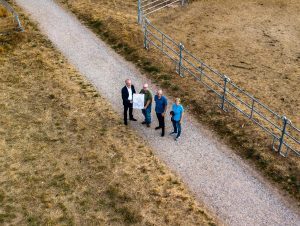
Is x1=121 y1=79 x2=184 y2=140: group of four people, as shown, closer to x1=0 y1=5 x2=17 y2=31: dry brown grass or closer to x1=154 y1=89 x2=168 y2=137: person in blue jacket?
x1=154 y1=89 x2=168 y2=137: person in blue jacket

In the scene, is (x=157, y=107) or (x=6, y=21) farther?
(x=6, y=21)

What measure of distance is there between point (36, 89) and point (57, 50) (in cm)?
336

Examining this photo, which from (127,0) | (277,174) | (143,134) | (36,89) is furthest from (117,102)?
(127,0)

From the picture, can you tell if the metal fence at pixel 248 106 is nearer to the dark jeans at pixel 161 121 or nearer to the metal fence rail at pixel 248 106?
the metal fence rail at pixel 248 106

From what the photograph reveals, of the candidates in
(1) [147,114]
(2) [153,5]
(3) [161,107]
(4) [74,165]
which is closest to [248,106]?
(3) [161,107]

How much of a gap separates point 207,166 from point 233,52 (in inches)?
330

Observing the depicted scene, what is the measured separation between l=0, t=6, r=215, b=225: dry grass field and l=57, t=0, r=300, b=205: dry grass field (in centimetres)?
273

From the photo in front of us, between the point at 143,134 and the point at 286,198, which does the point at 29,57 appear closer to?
the point at 143,134

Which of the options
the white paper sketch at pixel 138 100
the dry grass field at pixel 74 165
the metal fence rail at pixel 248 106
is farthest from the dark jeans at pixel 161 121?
the metal fence rail at pixel 248 106

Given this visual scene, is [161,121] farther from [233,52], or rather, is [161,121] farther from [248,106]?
[233,52]

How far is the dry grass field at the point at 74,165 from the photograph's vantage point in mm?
10492

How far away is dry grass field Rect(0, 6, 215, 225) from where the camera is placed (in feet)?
34.4

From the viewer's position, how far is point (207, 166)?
39.1ft

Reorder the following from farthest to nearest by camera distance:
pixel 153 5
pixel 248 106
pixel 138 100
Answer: pixel 153 5 → pixel 138 100 → pixel 248 106
